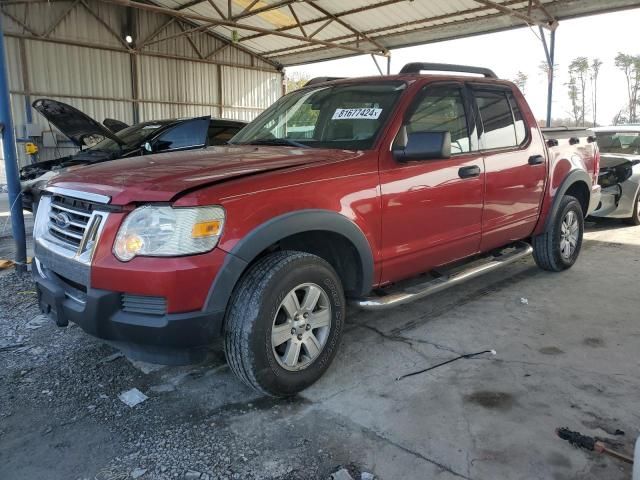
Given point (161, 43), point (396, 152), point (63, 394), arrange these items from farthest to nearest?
point (161, 43) < point (396, 152) < point (63, 394)

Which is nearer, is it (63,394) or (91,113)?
(63,394)

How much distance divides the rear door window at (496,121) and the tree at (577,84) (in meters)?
38.8

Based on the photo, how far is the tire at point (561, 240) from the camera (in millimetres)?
5098

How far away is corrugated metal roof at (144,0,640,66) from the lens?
1159 centimetres

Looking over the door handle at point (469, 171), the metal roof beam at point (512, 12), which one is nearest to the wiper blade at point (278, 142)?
the door handle at point (469, 171)

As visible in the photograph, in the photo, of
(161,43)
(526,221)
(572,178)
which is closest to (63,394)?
(526,221)

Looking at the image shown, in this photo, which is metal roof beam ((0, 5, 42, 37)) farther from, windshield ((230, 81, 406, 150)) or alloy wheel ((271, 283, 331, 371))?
alloy wheel ((271, 283, 331, 371))

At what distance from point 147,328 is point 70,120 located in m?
4.94

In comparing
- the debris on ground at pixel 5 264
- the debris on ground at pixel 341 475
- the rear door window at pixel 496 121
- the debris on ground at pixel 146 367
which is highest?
the rear door window at pixel 496 121

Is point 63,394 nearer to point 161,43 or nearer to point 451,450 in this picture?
point 451,450

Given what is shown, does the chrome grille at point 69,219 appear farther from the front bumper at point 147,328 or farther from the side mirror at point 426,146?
the side mirror at point 426,146

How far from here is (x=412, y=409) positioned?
2830 mm

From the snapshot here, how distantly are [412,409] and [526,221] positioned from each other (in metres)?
2.49

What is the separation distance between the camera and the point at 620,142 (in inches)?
320
